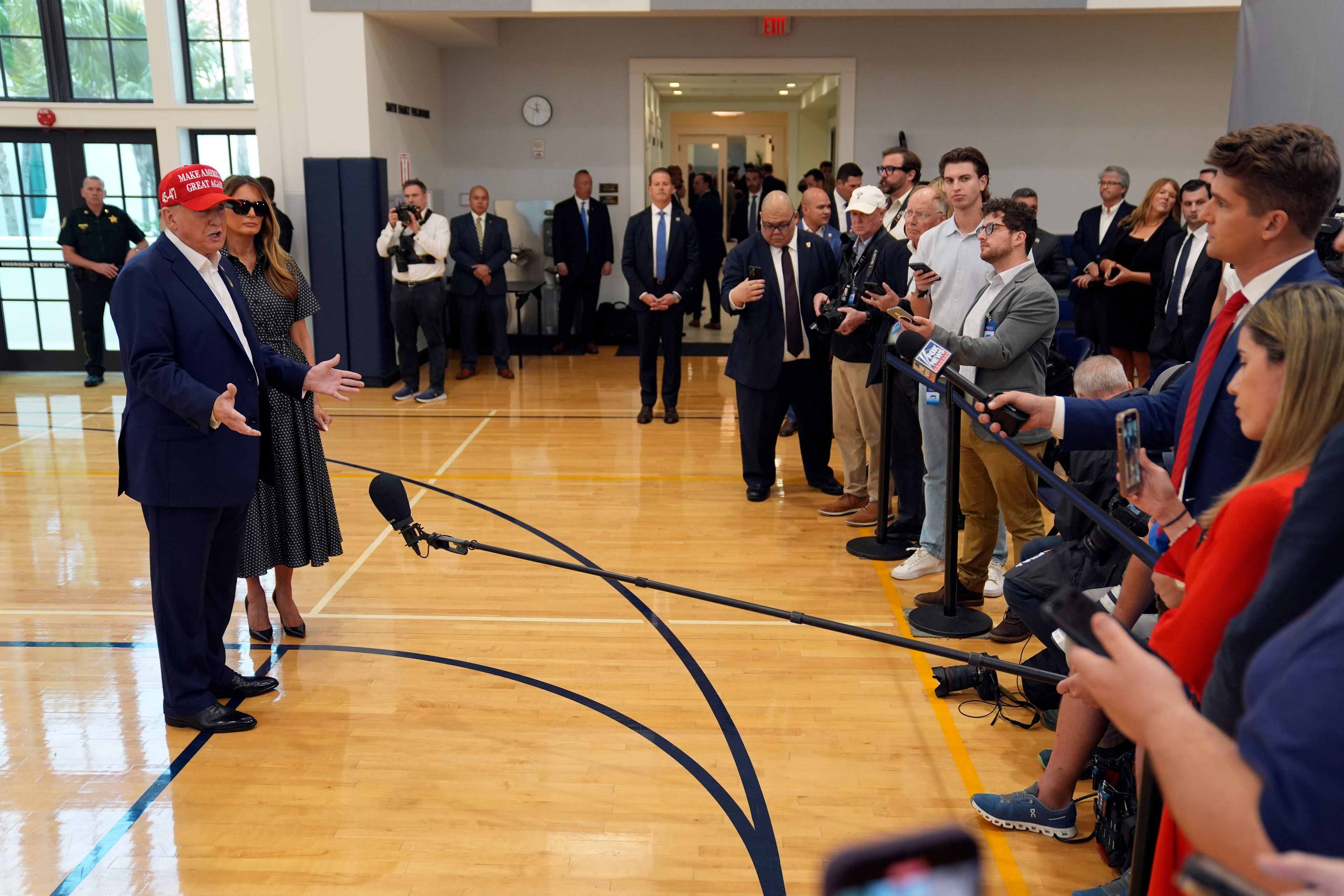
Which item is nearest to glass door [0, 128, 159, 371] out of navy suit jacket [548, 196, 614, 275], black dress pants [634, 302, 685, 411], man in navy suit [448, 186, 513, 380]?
man in navy suit [448, 186, 513, 380]

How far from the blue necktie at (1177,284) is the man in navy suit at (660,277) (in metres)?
3.46

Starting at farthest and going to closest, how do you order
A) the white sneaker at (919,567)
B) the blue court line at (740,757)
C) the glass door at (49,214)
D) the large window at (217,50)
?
the glass door at (49,214) < the large window at (217,50) < the white sneaker at (919,567) < the blue court line at (740,757)

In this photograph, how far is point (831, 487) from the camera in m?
6.55

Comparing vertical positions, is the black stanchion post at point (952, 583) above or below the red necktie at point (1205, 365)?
below

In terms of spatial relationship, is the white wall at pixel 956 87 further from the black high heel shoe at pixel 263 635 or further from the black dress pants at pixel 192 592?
the black dress pants at pixel 192 592

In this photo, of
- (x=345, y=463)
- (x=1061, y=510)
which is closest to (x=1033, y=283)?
(x=1061, y=510)

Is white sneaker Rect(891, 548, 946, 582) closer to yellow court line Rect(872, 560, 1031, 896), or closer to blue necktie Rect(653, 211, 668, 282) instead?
yellow court line Rect(872, 560, 1031, 896)

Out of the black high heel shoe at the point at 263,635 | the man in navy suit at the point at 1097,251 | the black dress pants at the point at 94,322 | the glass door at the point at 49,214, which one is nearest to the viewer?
the black high heel shoe at the point at 263,635

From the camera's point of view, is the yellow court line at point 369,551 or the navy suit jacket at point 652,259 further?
the navy suit jacket at point 652,259

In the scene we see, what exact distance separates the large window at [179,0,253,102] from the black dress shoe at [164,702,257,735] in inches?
306

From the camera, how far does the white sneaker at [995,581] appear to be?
488 cm

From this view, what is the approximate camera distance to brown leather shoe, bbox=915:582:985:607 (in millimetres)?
4742

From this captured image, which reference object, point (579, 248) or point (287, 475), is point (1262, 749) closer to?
point (287, 475)

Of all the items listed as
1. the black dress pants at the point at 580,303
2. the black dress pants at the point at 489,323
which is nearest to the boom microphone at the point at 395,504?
the black dress pants at the point at 489,323
